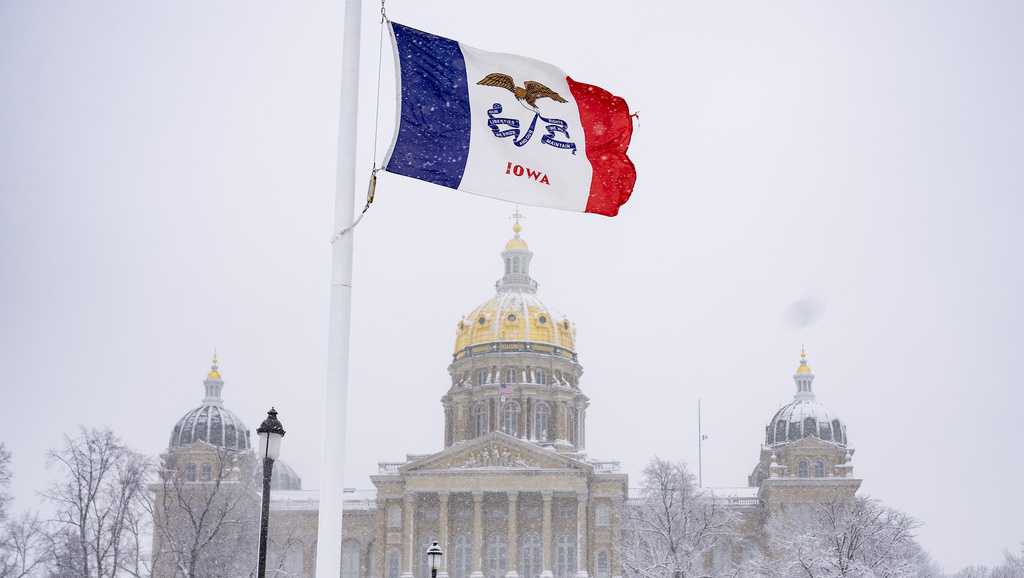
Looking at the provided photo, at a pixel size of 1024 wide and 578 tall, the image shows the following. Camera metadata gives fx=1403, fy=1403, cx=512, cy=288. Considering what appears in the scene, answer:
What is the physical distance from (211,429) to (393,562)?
22.1 meters

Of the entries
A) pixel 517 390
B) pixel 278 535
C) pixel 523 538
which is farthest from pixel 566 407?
pixel 278 535

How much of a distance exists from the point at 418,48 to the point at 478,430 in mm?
92823

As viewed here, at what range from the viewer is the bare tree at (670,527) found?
8288 centimetres

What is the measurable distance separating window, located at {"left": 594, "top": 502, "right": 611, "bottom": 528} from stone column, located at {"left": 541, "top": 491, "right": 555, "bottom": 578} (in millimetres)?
3868

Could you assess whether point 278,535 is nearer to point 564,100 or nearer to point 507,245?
point 507,245

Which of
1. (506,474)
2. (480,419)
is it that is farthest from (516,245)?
(506,474)

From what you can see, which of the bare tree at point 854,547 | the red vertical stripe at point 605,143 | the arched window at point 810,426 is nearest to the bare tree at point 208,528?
the bare tree at point 854,547

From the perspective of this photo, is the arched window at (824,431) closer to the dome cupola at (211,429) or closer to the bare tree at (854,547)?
the bare tree at (854,547)

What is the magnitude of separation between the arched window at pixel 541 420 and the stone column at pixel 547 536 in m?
10.8

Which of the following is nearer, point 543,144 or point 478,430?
point 543,144

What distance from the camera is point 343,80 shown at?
49.8 feet

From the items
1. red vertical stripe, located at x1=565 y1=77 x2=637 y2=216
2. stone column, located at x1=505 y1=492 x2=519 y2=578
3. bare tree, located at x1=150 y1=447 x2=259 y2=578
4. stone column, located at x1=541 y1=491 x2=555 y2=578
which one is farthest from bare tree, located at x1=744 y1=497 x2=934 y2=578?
red vertical stripe, located at x1=565 y1=77 x2=637 y2=216

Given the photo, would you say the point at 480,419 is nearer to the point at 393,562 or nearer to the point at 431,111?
the point at 393,562

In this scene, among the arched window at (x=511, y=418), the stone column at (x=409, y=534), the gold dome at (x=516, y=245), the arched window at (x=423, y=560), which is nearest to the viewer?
the stone column at (x=409, y=534)
